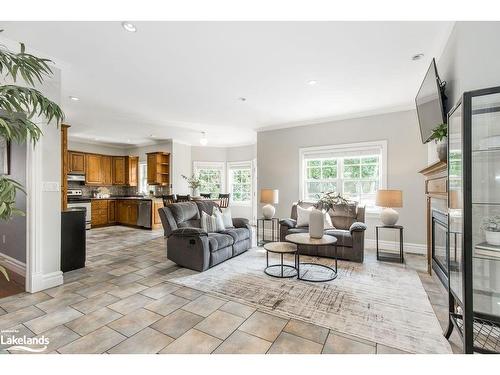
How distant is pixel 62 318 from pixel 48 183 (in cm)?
158

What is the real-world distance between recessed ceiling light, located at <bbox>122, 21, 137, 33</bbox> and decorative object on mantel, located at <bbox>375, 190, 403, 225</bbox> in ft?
13.1

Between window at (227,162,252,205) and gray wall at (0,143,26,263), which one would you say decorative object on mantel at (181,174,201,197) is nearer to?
window at (227,162,252,205)

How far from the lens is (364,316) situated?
→ 2230mm

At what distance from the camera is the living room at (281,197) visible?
1802 mm

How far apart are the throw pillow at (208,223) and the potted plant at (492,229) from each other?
10.9 feet

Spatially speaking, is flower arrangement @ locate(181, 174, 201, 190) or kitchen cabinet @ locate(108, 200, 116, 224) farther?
flower arrangement @ locate(181, 174, 201, 190)

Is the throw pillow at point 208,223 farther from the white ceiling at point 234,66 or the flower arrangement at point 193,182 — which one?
the flower arrangement at point 193,182

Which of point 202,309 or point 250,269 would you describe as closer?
point 202,309

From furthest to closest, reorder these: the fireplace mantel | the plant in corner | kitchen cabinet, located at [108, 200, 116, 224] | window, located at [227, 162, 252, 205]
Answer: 1. window, located at [227, 162, 252, 205]
2. kitchen cabinet, located at [108, 200, 116, 224]
3. the fireplace mantel
4. the plant in corner

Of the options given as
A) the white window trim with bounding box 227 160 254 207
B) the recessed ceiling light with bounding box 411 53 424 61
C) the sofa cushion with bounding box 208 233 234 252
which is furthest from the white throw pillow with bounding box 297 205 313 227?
the white window trim with bounding box 227 160 254 207

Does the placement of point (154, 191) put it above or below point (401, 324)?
above

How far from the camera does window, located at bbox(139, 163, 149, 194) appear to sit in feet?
26.6
